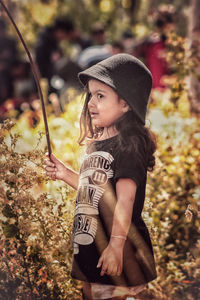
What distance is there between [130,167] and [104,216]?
196 millimetres

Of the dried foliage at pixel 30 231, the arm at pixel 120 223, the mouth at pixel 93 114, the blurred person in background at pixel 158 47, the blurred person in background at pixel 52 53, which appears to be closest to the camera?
the arm at pixel 120 223

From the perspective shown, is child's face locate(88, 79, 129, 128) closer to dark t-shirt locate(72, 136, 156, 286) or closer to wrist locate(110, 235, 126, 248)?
dark t-shirt locate(72, 136, 156, 286)

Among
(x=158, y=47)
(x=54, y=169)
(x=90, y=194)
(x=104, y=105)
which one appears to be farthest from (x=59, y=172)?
(x=158, y=47)

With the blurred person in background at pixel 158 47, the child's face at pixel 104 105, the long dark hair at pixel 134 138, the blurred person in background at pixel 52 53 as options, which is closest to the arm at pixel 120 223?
the long dark hair at pixel 134 138

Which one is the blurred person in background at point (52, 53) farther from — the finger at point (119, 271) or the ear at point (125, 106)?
the finger at point (119, 271)

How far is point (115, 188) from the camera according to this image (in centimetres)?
138

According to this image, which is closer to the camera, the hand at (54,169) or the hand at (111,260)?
the hand at (111,260)

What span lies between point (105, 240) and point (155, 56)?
3283 mm

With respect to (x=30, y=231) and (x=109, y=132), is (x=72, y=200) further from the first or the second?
(x=109, y=132)

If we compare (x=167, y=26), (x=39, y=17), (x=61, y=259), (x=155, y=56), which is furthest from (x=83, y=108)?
(x=39, y=17)

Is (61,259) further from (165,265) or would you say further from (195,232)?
(195,232)

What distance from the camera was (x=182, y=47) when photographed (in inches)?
113

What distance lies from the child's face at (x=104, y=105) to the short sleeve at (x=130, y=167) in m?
0.15

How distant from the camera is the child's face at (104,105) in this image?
1.43 m
